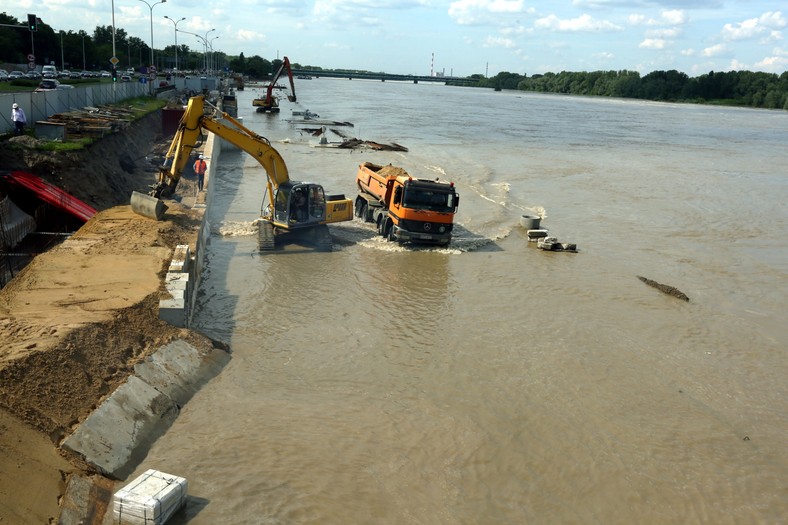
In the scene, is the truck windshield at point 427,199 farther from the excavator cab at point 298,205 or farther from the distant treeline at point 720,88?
the distant treeline at point 720,88

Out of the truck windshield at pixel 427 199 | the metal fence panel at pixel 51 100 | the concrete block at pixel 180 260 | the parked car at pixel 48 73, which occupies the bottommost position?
the concrete block at pixel 180 260

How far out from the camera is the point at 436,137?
211 feet

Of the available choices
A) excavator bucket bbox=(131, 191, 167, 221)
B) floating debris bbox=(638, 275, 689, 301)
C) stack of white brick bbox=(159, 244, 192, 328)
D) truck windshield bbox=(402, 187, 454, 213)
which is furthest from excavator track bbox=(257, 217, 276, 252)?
floating debris bbox=(638, 275, 689, 301)

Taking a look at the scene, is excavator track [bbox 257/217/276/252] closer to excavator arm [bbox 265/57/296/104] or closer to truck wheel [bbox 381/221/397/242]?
truck wheel [bbox 381/221/397/242]

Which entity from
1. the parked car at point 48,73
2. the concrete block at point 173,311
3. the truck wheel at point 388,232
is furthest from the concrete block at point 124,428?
the parked car at point 48,73

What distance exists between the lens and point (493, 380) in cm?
1359

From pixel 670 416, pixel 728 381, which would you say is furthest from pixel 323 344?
pixel 728 381

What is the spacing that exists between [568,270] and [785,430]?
33.0 feet

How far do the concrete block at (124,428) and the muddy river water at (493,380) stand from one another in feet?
1.06

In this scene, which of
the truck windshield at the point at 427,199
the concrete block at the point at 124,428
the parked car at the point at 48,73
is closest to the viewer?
the concrete block at the point at 124,428

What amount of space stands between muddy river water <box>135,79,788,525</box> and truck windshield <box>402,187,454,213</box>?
64.7 inches

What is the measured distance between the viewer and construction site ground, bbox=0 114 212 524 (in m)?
8.38

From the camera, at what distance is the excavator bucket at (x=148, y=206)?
19781 mm

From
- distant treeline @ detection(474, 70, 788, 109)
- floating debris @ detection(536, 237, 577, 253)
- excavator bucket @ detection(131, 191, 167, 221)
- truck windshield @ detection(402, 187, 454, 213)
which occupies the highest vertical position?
distant treeline @ detection(474, 70, 788, 109)
